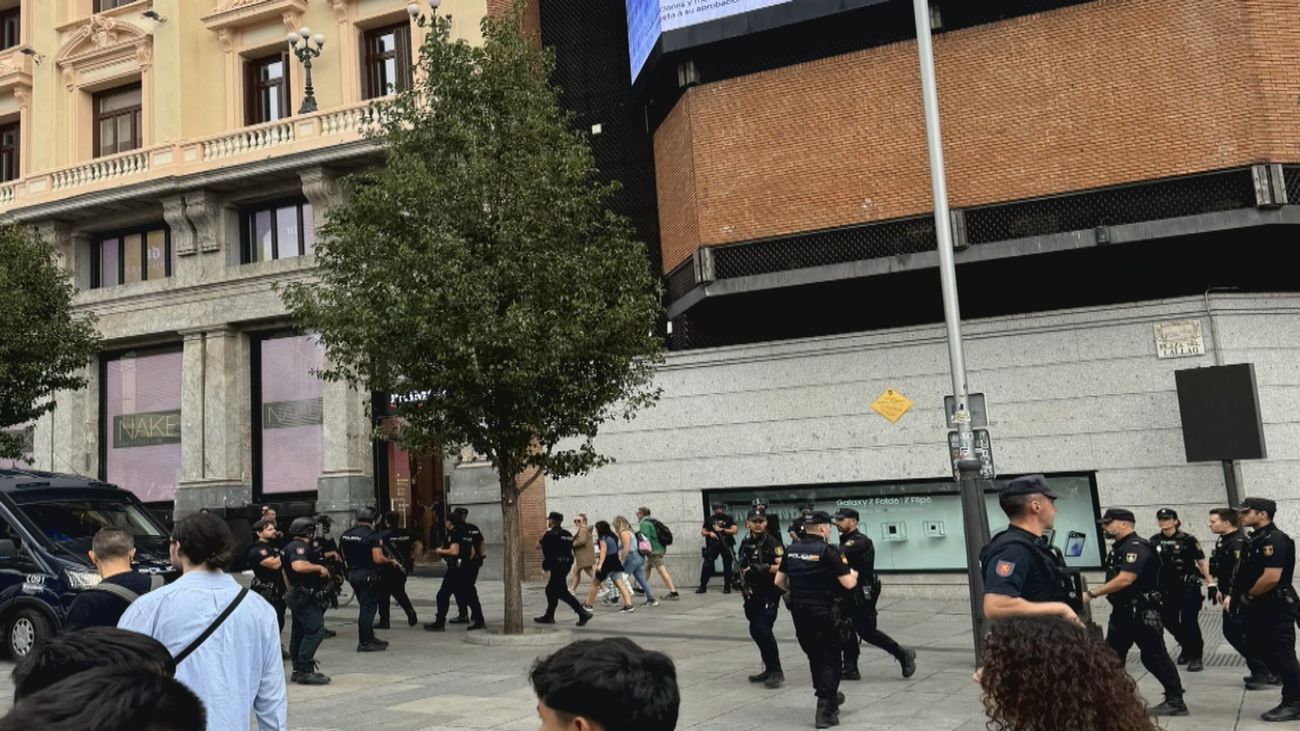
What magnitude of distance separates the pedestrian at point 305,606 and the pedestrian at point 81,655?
31.2 ft

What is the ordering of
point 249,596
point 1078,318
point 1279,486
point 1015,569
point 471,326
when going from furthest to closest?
point 1078,318 < point 1279,486 < point 471,326 < point 1015,569 < point 249,596

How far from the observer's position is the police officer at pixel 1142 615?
874 centimetres

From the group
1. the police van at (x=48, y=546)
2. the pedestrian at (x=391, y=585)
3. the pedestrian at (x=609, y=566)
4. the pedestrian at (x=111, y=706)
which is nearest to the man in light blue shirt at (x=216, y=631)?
the pedestrian at (x=111, y=706)

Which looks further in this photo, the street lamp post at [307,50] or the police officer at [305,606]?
the street lamp post at [307,50]

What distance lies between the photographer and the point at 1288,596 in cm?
901

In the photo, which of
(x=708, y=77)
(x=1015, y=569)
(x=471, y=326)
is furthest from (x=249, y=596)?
(x=708, y=77)

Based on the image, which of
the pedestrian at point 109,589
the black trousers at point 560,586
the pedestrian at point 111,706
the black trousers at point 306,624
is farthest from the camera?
the black trousers at point 560,586

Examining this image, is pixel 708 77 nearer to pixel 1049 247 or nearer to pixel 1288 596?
pixel 1049 247

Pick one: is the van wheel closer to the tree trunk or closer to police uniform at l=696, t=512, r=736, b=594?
the tree trunk

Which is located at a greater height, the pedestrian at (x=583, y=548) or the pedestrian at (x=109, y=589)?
the pedestrian at (x=109, y=589)

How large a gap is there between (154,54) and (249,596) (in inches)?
1069

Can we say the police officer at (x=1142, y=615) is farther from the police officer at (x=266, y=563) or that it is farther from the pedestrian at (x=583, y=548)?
the pedestrian at (x=583, y=548)

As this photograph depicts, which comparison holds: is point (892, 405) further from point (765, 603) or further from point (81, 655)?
point (81, 655)

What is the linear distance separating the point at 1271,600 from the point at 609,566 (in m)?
10.6
